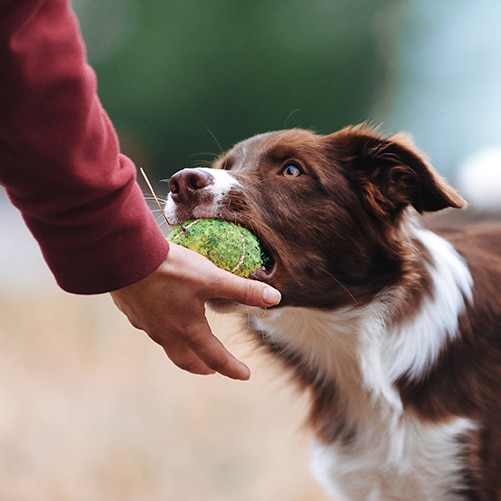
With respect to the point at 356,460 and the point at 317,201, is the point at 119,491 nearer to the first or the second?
the point at 356,460

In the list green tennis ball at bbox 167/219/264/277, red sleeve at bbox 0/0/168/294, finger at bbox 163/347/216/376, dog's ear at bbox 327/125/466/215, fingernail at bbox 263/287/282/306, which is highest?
red sleeve at bbox 0/0/168/294

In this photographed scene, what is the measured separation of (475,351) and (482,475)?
1.22 ft

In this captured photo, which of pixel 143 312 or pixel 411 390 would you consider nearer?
pixel 143 312

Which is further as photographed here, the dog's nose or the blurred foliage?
the blurred foliage

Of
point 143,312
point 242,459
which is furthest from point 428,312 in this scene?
point 242,459

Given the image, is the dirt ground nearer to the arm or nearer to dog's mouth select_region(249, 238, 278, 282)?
dog's mouth select_region(249, 238, 278, 282)

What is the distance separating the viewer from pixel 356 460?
2.75m

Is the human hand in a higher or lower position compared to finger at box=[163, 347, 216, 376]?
higher

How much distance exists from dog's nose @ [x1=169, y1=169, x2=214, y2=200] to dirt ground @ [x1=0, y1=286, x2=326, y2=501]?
2.74 ft

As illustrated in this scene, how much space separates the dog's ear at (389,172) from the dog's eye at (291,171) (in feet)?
0.49

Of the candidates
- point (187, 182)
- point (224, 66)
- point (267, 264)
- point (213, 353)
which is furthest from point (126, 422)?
point (224, 66)

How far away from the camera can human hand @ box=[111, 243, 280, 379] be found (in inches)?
70.6

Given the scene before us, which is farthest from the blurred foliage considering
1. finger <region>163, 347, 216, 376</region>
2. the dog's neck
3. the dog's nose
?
finger <region>163, 347, 216, 376</region>

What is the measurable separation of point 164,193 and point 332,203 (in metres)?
5.29
